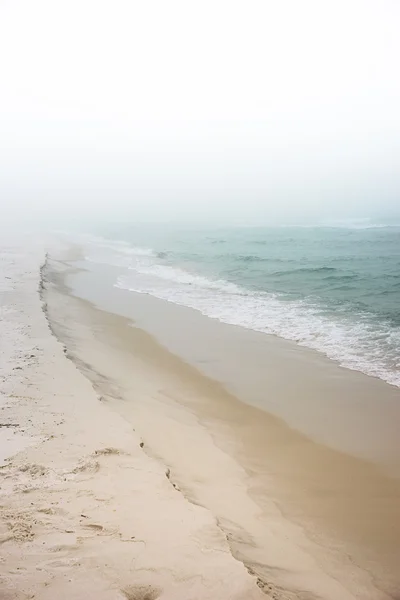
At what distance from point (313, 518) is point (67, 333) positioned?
A: 7137mm

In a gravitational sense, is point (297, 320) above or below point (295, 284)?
below

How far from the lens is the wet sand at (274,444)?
3279 millimetres

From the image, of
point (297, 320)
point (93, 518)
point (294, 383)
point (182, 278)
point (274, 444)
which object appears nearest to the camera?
point (93, 518)

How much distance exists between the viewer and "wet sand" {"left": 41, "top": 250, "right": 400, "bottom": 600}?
10.8 ft

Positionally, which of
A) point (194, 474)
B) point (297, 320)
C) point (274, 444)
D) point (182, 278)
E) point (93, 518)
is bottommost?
point (274, 444)

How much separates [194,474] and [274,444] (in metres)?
1.39

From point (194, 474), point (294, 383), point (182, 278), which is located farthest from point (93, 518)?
point (182, 278)

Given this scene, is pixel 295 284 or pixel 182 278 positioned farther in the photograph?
pixel 182 278

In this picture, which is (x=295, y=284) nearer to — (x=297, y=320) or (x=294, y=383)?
(x=297, y=320)

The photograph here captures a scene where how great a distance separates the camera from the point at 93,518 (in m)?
3.22

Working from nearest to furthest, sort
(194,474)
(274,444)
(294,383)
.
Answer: (194,474) < (274,444) < (294,383)

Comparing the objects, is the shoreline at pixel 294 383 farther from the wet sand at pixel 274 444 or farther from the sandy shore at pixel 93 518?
the sandy shore at pixel 93 518

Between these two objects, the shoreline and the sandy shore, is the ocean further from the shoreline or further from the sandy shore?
the sandy shore

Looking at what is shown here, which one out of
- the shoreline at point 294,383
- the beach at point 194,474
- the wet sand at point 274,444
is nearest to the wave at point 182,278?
the shoreline at point 294,383
